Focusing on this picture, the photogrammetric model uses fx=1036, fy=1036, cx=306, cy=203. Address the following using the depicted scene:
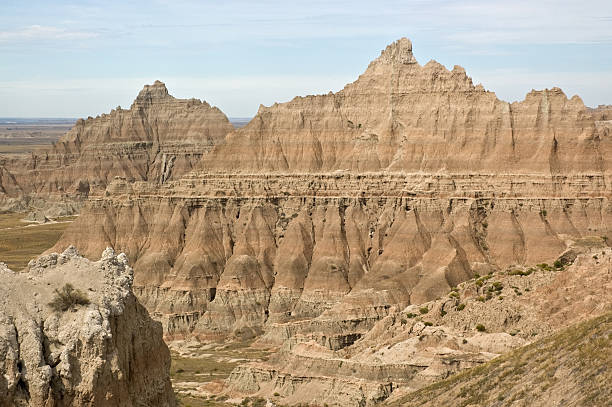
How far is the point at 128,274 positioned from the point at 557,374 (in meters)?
16.4

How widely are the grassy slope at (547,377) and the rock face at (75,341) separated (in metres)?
13.9

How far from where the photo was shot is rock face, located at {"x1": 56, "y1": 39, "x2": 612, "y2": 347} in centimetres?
10806

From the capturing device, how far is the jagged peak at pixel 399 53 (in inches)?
4963

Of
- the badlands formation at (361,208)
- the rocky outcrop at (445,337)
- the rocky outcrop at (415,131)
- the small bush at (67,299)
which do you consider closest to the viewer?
the small bush at (67,299)

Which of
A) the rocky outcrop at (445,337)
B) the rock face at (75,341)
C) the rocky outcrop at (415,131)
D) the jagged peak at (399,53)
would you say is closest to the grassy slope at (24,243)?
the rocky outcrop at (415,131)

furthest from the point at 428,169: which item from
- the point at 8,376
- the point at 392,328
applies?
the point at 8,376

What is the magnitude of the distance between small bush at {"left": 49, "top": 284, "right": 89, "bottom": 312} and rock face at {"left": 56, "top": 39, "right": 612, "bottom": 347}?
2547 inches

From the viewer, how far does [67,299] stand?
102 ft

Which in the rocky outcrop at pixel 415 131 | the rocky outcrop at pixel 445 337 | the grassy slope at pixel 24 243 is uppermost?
the rocky outcrop at pixel 415 131

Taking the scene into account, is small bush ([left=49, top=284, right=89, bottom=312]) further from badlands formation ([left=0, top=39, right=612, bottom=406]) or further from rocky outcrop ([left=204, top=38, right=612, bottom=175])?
rocky outcrop ([left=204, top=38, right=612, bottom=175])

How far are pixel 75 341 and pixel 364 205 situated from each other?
3537 inches

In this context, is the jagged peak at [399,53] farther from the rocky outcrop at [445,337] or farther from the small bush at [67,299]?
the small bush at [67,299]

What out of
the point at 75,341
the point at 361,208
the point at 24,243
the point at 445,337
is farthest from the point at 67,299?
the point at 24,243

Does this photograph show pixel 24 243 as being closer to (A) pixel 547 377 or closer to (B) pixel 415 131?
(B) pixel 415 131
